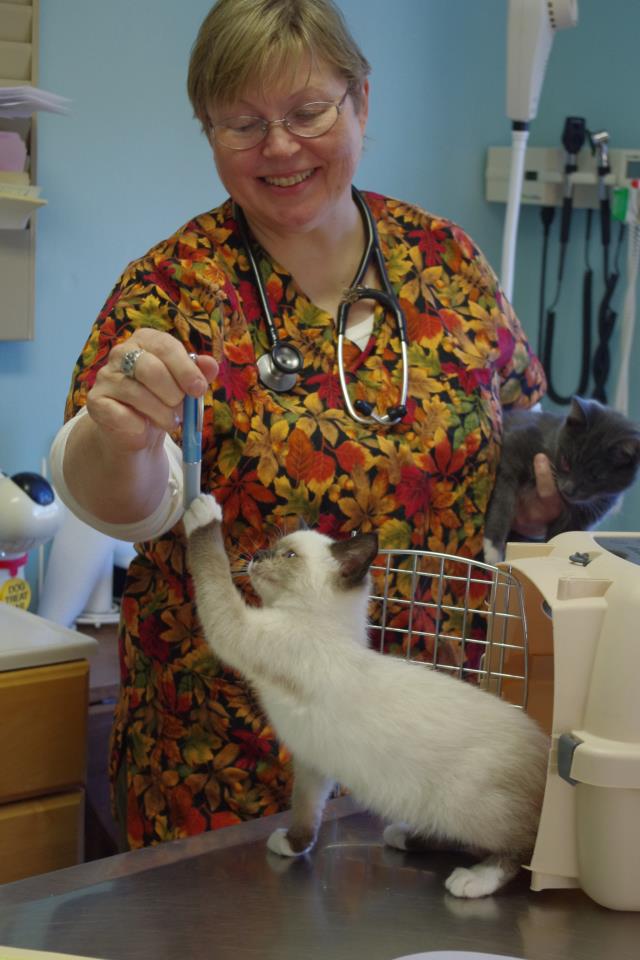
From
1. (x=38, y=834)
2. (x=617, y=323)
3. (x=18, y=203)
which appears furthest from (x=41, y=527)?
(x=617, y=323)

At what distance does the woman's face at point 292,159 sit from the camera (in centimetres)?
110

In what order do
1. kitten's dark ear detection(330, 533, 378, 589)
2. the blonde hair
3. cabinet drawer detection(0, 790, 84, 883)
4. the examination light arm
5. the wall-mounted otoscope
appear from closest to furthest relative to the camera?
kitten's dark ear detection(330, 533, 378, 589), the blonde hair, cabinet drawer detection(0, 790, 84, 883), the examination light arm, the wall-mounted otoscope

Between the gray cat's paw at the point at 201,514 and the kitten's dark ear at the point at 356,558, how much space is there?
0.37 ft

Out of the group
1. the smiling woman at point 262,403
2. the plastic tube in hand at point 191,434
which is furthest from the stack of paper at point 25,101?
the plastic tube in hand at point 191,434

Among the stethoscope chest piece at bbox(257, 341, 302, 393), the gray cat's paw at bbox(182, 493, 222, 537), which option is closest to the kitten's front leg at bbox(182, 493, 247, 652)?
the gray cat's paw at bbox(182, 493, 222, 537)

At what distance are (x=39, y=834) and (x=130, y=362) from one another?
97 centimetres

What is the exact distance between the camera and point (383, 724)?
76cm

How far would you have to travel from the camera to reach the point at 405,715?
76 cm

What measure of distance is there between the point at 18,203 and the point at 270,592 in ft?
4.24

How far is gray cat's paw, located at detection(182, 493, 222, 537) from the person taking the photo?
0.80 metres

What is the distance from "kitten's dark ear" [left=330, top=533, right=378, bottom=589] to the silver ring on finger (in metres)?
0.22

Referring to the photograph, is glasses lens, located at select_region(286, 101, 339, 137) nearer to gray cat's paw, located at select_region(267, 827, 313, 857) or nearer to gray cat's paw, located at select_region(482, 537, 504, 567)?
gray cat's paw, located at select_region(482, 537, 504, 567)

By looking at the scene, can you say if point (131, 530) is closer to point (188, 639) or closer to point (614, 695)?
point (188, 639)

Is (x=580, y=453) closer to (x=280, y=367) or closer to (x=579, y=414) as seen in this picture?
(x=579, y=414)
